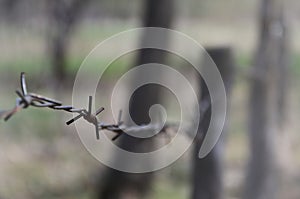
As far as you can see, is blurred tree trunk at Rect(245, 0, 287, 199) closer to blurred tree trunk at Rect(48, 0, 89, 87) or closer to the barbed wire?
the barbed wire

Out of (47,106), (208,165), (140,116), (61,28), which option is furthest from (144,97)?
(47,106)

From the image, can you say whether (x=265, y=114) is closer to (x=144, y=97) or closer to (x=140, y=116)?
(x=140, y=116)

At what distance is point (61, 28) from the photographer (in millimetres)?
4969

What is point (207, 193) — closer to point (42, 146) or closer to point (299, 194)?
point (299, 194)

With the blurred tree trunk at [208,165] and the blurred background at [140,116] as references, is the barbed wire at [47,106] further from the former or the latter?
the blurred background at [140,116]

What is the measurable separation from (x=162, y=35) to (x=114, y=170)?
0.97 metres

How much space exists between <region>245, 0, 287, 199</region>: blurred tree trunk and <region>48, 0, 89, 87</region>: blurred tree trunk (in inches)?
92.2

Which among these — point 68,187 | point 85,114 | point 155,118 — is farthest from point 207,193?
point 68,187

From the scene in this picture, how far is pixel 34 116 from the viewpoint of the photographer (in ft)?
19.5

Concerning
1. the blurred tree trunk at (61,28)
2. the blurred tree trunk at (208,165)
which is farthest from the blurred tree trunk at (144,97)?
the blurred tree trunk at (208,165)

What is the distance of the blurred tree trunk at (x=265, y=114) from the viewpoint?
245 cm

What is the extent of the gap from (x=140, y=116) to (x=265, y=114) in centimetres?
124

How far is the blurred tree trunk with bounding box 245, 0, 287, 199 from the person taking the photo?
8.03ft

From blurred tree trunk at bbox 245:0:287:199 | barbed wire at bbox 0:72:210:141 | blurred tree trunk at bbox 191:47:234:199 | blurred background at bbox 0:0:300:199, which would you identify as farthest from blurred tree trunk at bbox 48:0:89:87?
barbed wire at bbox 0:72:210:141
